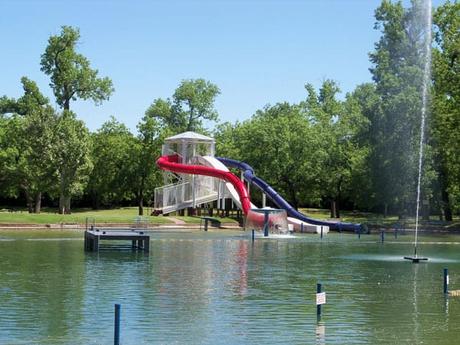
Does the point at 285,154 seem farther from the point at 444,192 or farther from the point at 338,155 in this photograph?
the point at 444,192

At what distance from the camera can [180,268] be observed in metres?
35.7

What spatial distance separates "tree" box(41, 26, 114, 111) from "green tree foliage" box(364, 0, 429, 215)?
3314cm

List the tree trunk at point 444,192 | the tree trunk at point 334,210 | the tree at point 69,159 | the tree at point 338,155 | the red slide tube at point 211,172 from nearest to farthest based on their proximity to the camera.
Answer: the red slide tube at point 211,172
the tree trunk at point 444,192
the tree at point 69,159
the tree at point 338,155
the tree trunk at point 334,210

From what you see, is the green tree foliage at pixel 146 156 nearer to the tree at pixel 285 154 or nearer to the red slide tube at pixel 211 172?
the tree at pixel 285 154

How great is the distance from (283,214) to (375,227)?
18.1m

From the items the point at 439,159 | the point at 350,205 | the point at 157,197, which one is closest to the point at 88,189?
the point at 157,197

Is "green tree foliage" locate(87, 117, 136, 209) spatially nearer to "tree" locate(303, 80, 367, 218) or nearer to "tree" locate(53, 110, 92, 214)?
"tree" locate(53, 110, 92, 214)

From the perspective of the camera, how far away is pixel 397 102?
80688 millimetres

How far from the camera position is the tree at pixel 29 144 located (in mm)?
87875

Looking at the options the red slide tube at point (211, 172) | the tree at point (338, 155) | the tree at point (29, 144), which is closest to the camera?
the red slide tube at point (211, 172)

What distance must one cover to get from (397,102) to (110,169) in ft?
148

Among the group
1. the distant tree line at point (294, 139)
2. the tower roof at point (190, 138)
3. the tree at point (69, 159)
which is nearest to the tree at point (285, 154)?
the distant tree line at point (294, 139)

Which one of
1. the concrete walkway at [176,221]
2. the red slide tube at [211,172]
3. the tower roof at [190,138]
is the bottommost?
the concrete walkway at [176,221]

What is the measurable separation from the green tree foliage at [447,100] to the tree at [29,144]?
43.0 meters
